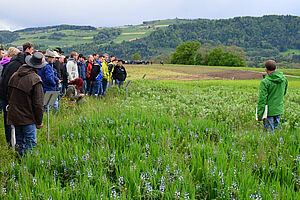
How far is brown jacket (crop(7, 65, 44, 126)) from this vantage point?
4.50 m

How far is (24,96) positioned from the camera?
15.0ft

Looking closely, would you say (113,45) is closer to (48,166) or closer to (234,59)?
(234,59)

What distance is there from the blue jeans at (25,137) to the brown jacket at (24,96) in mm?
176

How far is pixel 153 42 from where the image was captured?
18975cm

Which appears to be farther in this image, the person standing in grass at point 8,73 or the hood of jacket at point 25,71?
the person standing in grass at point 8,73

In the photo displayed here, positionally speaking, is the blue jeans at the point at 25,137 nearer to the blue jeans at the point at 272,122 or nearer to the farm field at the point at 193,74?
the blue jeans at the point at 272,122

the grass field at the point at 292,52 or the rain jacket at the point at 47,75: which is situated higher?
the grass field at the point at 292,52

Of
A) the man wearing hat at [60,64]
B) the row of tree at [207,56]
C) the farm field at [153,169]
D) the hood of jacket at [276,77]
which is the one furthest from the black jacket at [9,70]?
the row of tree at [207,56]

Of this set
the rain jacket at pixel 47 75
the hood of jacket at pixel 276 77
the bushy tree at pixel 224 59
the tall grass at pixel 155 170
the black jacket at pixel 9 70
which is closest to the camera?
the tall grass at pixel 155 170

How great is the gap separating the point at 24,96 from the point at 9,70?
1.38 metres

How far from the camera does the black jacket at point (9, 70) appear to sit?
5.51 m

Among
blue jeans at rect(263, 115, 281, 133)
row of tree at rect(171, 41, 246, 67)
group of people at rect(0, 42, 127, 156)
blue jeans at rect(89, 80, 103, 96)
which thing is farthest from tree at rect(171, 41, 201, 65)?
group of people at rect(0, 42, 127, 156)

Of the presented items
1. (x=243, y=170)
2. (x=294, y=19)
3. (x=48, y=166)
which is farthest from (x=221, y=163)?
(x=294, y=19)

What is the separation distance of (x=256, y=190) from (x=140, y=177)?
1492 mm
